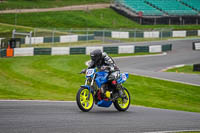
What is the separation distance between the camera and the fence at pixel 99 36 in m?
40.8

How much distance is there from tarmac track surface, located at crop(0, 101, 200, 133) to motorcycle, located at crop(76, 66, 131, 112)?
0.37 m

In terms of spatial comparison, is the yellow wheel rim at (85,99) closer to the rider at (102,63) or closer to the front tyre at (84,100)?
the front tyre at (84,100)

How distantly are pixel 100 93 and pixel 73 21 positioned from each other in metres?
41.8

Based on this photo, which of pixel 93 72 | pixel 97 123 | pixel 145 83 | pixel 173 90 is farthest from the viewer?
pixel 145 83

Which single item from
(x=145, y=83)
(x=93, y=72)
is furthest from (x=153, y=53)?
(x=93, y=72)

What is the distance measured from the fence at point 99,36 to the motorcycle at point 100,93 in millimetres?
29451

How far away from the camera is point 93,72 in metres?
9.70

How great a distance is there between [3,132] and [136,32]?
39.5 meters

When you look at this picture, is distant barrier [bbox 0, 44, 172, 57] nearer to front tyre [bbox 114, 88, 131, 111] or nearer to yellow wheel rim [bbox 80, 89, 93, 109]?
front tyre [bbox 114, 88, 131, 111]

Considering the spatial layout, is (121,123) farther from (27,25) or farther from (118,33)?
(27,25)

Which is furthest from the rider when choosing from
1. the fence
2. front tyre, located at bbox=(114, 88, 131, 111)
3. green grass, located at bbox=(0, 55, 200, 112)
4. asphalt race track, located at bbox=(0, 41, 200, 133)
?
the fence

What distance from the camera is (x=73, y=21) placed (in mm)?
51094

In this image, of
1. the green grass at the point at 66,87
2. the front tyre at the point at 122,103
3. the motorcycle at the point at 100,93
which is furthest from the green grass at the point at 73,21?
the motorcycle at the point at 100,93

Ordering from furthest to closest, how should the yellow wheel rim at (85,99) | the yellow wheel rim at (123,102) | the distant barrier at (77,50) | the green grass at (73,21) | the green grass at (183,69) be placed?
the green grass at (73,21), the distant barrier at (77,50), the green grass at (183,69), the yellow wheel rim at (123,102), the yellow wheel rim at (85,99)
